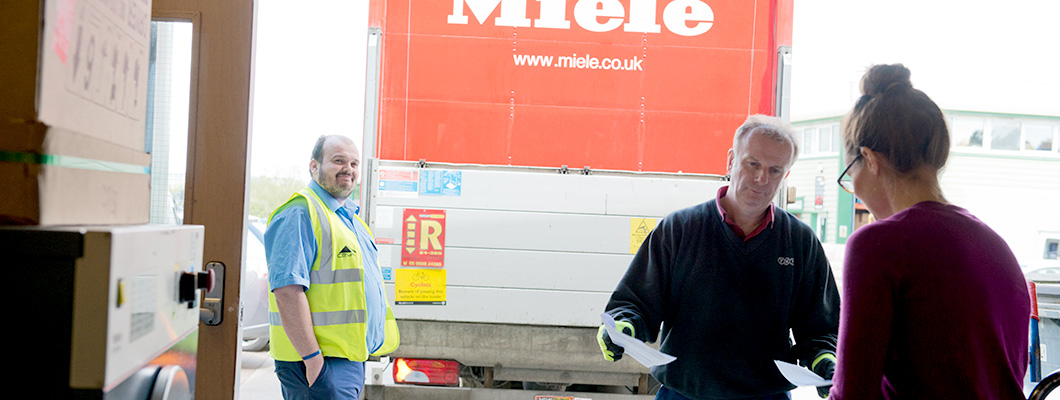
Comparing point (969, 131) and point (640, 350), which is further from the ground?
point (969, 131)

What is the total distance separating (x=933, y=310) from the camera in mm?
1463

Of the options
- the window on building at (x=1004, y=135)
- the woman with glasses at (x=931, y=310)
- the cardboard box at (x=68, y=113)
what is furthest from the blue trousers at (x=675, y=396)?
the window on building at (x=1004, y=135)

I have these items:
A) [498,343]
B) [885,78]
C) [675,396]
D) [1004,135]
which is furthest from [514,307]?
[1004,135]

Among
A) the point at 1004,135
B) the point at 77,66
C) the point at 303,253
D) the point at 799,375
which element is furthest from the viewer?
the point at 1004,135

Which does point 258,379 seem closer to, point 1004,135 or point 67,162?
point 67,162

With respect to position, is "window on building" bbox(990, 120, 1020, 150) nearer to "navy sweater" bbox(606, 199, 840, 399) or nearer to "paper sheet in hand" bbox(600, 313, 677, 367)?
"navy sweater" bbox(606, 199, 840, 399)

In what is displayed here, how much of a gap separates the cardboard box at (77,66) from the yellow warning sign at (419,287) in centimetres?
234

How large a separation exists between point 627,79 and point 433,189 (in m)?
1.13

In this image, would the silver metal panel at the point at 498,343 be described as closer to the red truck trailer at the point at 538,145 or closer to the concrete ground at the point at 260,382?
the red truck trailer at the point at 538,145

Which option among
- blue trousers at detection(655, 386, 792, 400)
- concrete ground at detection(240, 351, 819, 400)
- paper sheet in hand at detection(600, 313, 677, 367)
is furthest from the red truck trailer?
concrete ground at detection(240, 351, 819, 400)

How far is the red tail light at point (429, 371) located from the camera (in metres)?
3.99

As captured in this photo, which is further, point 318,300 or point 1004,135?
point 1004,135

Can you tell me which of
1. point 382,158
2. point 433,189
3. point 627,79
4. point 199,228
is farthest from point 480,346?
point 199,228

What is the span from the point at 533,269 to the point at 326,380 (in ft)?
4.07
